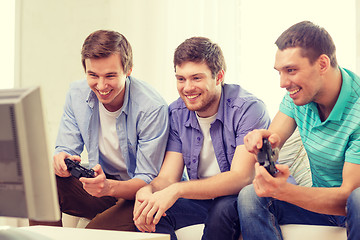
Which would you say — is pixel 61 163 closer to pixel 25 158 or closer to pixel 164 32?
pixel 25 158

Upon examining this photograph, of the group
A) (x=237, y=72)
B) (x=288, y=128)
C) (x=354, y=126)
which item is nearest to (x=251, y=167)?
(x=288, y=128)

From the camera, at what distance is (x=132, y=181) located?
1.83 metres

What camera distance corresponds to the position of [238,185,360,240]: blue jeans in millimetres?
1480

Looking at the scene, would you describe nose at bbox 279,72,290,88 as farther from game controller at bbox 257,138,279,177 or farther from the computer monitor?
the computer monitor


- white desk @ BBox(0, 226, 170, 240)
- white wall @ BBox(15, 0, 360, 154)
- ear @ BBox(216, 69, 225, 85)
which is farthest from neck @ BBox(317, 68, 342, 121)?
white wall @ BBox(15, 0, 360, 154)

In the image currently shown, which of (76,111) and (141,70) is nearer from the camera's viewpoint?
(76,111)

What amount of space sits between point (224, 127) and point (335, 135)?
1.61 ft

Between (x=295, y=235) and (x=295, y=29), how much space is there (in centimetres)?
72

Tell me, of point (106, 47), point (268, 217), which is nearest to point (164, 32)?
point (106, 47)

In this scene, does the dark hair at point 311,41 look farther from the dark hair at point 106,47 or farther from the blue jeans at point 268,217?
the dark hair at point 106,47

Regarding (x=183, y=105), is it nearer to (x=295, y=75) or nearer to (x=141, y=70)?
(x=295, y=75)

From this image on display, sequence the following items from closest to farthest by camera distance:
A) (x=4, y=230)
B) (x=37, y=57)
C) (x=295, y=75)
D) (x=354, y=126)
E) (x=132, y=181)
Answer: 1. (x=4, y=230)
2. (x=354, y=126)
3. (x=295, y=75)
4. (x=132, y=181)
5. (x=37, y=57)

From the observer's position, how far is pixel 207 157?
1.92m

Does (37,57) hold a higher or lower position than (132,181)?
higher
